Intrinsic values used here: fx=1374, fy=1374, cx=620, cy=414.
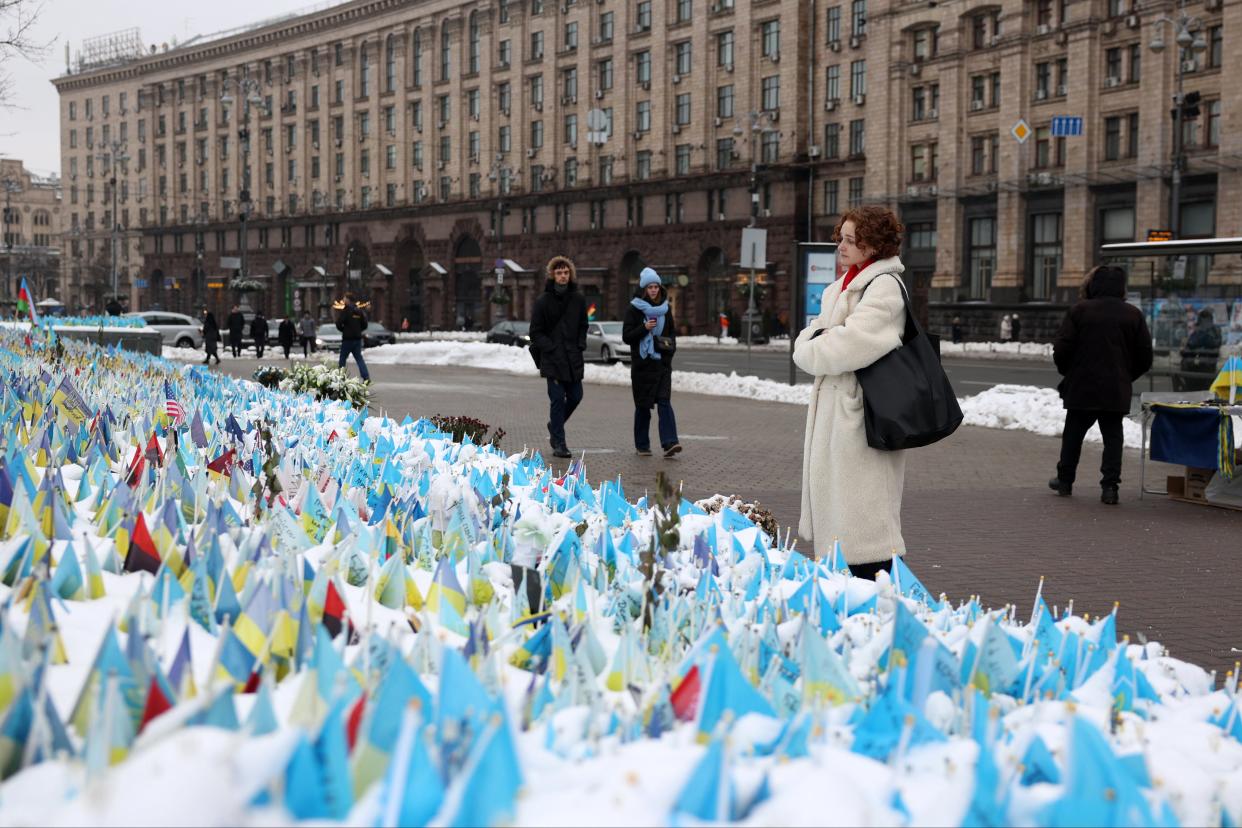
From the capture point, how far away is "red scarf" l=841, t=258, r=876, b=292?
5734 millimetres

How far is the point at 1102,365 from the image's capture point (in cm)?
1110

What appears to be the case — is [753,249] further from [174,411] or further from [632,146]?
[632,146]

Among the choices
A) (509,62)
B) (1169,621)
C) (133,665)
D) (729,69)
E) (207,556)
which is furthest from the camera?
(509,62)

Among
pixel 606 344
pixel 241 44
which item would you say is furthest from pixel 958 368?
pixel 241 44

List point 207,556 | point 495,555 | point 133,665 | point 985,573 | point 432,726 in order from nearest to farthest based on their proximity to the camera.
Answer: point 432,726 → point 133,665 → point 207,556 → point 495,555 → point 985,573

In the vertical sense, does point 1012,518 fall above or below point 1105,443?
below

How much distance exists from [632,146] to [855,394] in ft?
221

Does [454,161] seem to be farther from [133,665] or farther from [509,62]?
[133,665]

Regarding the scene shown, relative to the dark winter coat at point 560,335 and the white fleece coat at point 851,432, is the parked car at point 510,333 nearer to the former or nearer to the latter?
the dark winter coat at point 560,335

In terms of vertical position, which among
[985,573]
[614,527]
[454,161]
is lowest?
[985,573]

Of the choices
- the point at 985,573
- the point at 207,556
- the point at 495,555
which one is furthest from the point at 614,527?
the point at 985,573

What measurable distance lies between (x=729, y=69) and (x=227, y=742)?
6755 cm

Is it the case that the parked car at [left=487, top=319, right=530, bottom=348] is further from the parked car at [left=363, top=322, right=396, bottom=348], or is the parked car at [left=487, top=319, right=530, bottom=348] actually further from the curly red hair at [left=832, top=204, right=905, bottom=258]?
the curly red hair at [left=832, top=204, right=905, bottom=258]

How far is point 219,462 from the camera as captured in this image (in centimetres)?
477
